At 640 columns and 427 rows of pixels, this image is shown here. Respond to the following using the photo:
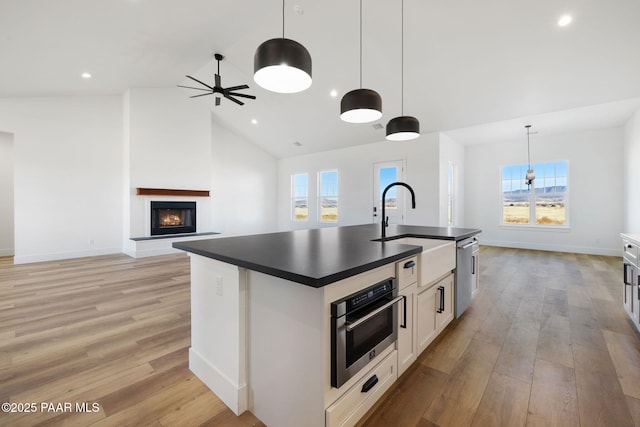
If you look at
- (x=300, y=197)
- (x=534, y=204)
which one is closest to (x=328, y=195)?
(x=300, y=197)

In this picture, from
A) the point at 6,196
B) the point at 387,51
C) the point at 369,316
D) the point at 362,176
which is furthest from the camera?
the point at 362,176

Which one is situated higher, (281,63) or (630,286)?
(281,63)

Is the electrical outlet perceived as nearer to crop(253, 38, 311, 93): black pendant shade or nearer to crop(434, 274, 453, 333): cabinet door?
crop(253, 38, 311, 93): black pendant shade

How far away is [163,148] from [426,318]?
260 inches

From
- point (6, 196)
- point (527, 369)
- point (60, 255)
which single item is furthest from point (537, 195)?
point (6, 196)

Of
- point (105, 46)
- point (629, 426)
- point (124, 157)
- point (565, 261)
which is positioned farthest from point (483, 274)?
point (124, 157)

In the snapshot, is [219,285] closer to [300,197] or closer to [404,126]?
[404,126]

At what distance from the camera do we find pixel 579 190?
6.31m

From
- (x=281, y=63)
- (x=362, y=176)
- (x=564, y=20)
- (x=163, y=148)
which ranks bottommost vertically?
(x=281, y=63)

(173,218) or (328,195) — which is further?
(328,195)

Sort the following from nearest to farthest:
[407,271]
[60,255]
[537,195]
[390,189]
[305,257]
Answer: [305,257], [407,271], [60,255], [537,195], [390,189]

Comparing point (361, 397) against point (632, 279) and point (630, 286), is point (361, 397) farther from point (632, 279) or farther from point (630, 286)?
point (630, 286)

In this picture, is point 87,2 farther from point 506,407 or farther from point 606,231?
point 606,231

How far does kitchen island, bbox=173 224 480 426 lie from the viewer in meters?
1.17
